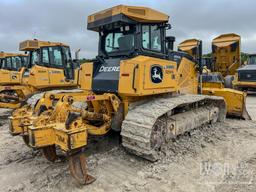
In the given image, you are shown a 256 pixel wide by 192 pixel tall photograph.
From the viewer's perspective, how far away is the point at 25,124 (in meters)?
4.20

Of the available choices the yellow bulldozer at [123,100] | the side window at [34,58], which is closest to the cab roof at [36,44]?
the side window at [34,58]

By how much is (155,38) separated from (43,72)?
5.52m

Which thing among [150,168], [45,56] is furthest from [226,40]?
[150,168]

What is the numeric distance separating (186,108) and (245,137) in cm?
160

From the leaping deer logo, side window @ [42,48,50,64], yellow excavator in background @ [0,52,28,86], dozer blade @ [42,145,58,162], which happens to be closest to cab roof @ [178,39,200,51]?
side window @ [42,48,50,64]

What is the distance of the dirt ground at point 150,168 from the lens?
377 centimetres

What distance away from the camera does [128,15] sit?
4.65 metres

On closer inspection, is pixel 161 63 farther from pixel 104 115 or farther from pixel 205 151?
pixel 205 151

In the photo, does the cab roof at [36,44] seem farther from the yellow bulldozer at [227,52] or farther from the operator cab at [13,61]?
the yellow bulldozer at [227,52]

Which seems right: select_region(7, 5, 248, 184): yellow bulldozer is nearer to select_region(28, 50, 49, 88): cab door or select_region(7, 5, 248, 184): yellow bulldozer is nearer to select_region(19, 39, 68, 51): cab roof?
select_region(28, 50, 49, 88): cab door

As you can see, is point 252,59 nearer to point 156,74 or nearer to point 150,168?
point 156,74

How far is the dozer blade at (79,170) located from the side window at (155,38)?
2.54 metres

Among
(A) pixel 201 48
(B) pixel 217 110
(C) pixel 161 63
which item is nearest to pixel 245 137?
(B) pixel 217 110

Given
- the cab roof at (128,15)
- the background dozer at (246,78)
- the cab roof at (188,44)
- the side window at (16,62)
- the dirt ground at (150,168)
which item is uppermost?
the cab roof at (188,44)
